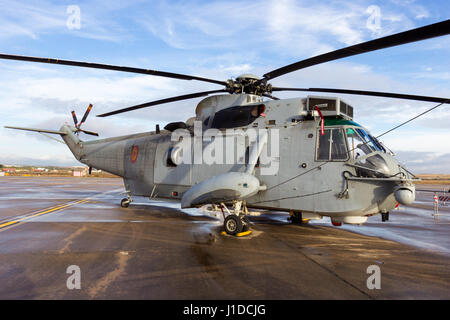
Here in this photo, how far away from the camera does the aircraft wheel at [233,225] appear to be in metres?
7.95

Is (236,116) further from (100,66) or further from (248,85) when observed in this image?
(100,66)

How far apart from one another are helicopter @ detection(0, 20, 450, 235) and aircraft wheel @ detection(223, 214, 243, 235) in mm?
27

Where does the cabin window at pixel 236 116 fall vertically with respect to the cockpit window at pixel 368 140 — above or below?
above

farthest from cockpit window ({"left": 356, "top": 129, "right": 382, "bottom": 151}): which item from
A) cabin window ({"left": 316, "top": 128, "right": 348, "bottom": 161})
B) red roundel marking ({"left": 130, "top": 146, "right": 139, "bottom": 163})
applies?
red roundel marking ({"left": 130, "top": 146, "right": 139, "bottom": 163})

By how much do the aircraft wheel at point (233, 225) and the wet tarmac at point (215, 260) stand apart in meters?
0.25

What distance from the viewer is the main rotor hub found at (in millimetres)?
9141

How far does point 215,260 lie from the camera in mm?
5793

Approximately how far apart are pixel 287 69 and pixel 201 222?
626 cm

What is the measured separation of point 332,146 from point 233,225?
11.5 ft

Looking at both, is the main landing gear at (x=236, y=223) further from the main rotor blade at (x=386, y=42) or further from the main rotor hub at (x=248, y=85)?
the main rotor blade at (x=386, y=42)

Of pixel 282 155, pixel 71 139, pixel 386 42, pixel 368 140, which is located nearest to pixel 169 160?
pixel 282 155

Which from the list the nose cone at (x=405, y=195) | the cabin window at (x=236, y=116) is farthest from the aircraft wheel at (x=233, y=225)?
the nose cone at (x=405, y=195)
